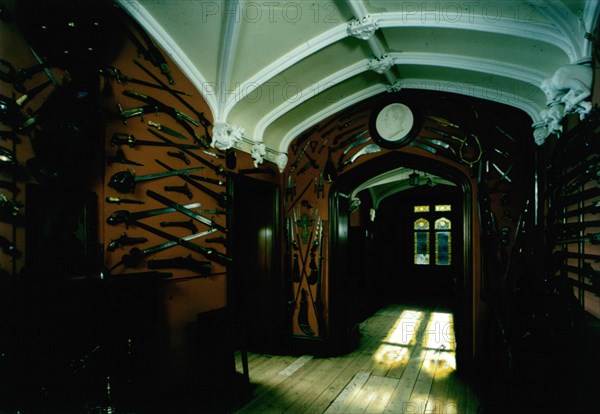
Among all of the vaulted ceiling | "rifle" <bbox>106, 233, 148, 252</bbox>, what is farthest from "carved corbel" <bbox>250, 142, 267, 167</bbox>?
"rifle" <bbox>106, 233, 148, 252</bbox>

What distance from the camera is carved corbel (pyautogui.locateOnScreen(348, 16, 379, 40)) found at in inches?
130

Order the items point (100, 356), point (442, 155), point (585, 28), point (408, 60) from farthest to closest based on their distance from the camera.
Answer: point (442, 155) < point (408, 60) < point (585, 28) < point (100, 356)

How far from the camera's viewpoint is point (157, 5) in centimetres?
301

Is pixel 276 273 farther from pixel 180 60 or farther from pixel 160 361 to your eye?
pixel 180 60

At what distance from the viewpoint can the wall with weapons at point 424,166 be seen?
443 cm

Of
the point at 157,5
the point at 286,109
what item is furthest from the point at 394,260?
the point at 157,5

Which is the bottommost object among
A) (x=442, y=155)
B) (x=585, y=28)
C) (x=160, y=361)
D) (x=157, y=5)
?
(x=160, y=361)

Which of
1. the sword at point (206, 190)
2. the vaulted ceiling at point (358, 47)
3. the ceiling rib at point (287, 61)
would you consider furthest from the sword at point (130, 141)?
the ceiling rib at point (287, 61)

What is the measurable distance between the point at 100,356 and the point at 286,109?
3690 millimetres

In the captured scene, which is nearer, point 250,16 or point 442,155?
point 250,16

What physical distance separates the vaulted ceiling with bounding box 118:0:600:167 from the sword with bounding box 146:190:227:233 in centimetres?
130

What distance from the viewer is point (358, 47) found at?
386cm

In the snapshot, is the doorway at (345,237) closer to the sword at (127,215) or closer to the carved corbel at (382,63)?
the carved corbel at (382,63)

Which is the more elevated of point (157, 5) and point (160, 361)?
point (157, 5)
